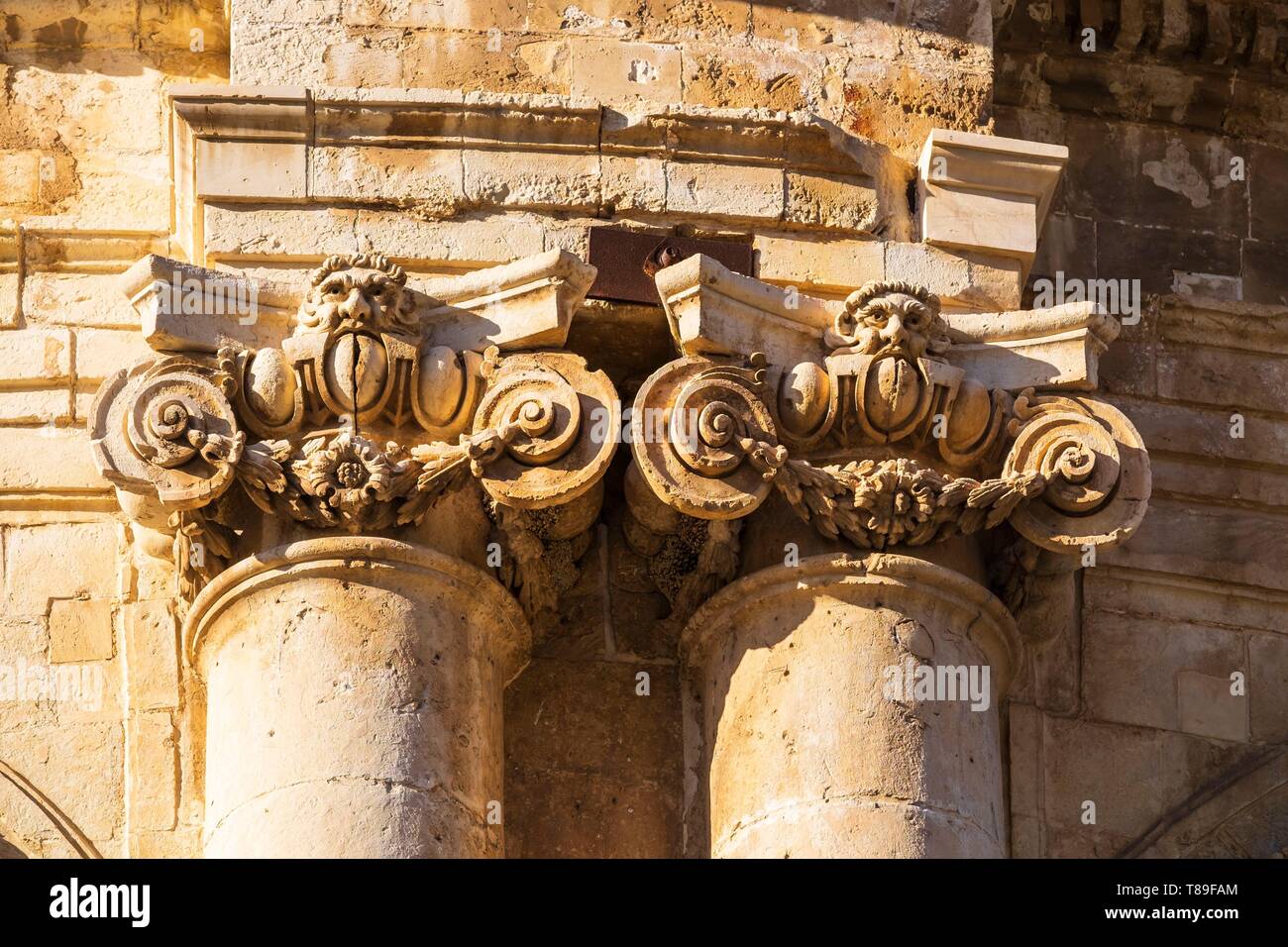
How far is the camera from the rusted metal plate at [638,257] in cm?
1204

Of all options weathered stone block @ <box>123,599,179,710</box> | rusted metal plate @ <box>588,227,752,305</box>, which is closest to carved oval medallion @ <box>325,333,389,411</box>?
rusted metal plate @ <box>588,227,752,305</box>

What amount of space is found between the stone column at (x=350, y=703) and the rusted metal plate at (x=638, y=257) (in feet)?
4.16

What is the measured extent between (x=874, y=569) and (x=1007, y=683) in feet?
3.06

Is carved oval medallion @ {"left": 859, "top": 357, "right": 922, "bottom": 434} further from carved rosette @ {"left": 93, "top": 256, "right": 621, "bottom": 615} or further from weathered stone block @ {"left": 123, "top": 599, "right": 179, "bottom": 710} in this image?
weathered stone block @ {"left": 123, "top": 599, "right": 179, "bottom": 710}

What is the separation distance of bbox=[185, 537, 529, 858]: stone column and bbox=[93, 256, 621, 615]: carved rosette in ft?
0.62

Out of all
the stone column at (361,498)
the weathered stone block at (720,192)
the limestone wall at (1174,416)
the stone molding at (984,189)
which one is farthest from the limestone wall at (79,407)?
the limestone wall at (1174,416)

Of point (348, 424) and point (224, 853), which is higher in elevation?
point (348, 424)

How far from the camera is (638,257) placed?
39.8 ft

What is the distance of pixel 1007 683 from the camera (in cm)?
1207

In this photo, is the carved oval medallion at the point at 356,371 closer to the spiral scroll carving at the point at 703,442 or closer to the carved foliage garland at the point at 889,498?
the spiral scroll carving at the point at 703,442

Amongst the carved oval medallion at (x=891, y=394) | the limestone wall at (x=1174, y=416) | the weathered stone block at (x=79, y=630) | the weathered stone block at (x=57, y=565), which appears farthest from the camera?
the limestone wall at (x=1174, y=416)

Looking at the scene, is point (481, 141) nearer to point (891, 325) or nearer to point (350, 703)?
point (891, 325)
